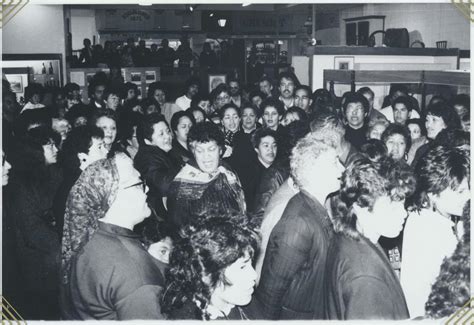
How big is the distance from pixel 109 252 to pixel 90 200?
30cm

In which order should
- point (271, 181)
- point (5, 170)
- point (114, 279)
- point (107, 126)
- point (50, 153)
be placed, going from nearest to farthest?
point (114, 279), point (5, 170), point (271, 181), point (50, 153), point (107, 126)

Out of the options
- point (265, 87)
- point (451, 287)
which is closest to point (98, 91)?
point (265, 87)

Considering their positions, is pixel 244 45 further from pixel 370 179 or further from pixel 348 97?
pixel 370 179

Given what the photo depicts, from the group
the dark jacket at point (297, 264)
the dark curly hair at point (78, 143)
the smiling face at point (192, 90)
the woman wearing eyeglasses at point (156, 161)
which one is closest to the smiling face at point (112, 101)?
the smiling face at point (192, 90)

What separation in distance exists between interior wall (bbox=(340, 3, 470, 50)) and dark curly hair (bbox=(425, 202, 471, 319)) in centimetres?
628

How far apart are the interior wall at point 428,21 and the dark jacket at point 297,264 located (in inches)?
252

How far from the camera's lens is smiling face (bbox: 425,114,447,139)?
11.1 ft

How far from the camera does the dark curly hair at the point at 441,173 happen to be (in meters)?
2.29

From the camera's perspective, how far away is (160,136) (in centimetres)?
346

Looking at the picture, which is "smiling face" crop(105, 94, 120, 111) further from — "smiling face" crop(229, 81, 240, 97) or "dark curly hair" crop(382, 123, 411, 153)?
"dark curly hair" crop(382, 123, 411, 153)

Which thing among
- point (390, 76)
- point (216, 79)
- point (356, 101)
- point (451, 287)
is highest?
point (216, 79)

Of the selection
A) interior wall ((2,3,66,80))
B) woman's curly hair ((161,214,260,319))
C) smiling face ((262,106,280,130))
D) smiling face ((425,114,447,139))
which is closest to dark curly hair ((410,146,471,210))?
woman's curly hair ((161,214,260,319))

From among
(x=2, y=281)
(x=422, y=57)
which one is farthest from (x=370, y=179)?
(x=422, y=57)

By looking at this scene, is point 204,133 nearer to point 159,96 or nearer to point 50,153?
point 50,153
